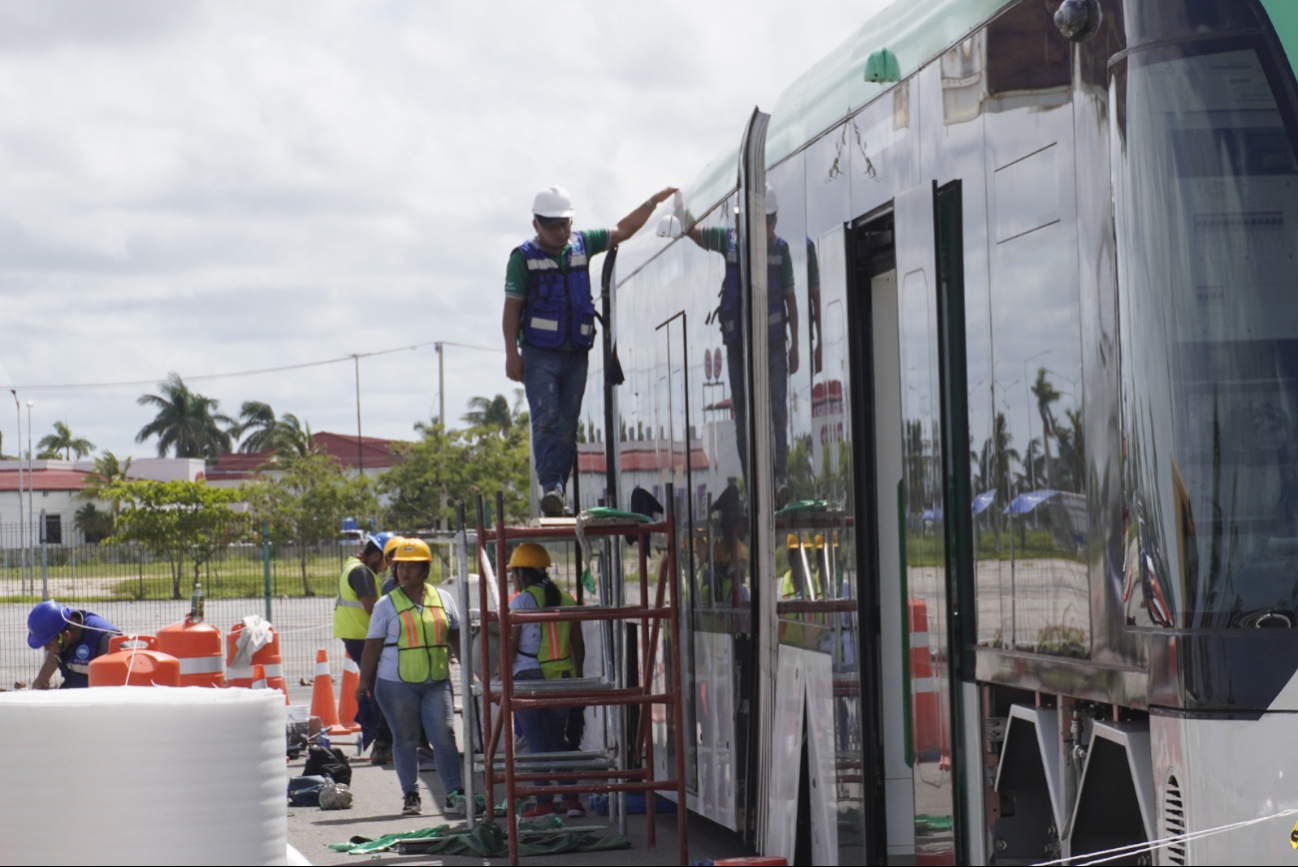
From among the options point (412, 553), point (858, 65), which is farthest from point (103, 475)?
point (858, 65)

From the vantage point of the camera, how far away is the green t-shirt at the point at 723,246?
6801 mm

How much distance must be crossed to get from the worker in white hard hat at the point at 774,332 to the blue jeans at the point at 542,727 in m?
3.43

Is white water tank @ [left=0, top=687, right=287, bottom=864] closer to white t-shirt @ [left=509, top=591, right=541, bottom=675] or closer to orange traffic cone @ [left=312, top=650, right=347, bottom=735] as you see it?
white t-shirt @ [left=509, top=591, right=541, bottom=675]

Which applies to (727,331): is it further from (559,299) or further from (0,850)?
(0,850)

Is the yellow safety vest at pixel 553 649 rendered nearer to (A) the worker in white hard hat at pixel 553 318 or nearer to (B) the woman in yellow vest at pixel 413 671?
(B) the woman in yellow vest at pixel 413 671

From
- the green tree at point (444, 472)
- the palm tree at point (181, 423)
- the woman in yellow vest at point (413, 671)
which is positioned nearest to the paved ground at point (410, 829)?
the woman in yellow vest at point (413, 671)

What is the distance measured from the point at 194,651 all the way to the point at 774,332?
7.35 m

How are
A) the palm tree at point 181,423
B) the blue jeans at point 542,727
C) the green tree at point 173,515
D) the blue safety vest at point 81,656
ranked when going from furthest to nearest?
the palm tree at point 181,423, the green tree at point 173,515, the blue safety vest at point 81,656, the blue jeans at point 542,727

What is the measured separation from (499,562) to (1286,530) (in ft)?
16.1

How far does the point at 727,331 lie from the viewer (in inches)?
303

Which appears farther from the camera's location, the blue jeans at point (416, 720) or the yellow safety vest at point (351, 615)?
the yellow safety vest at point (351, 615)

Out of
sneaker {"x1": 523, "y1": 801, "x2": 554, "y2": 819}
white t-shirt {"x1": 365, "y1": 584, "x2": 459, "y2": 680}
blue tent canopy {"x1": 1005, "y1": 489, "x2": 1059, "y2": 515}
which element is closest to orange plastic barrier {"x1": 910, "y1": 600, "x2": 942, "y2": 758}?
blue tent canopy {"x1": 1005, "y1": 489, "x2": 1059, "y2": 515}

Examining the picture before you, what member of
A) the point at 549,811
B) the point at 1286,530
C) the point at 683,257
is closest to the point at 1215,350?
the point at 1286,530

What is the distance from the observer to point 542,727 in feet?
34.4
